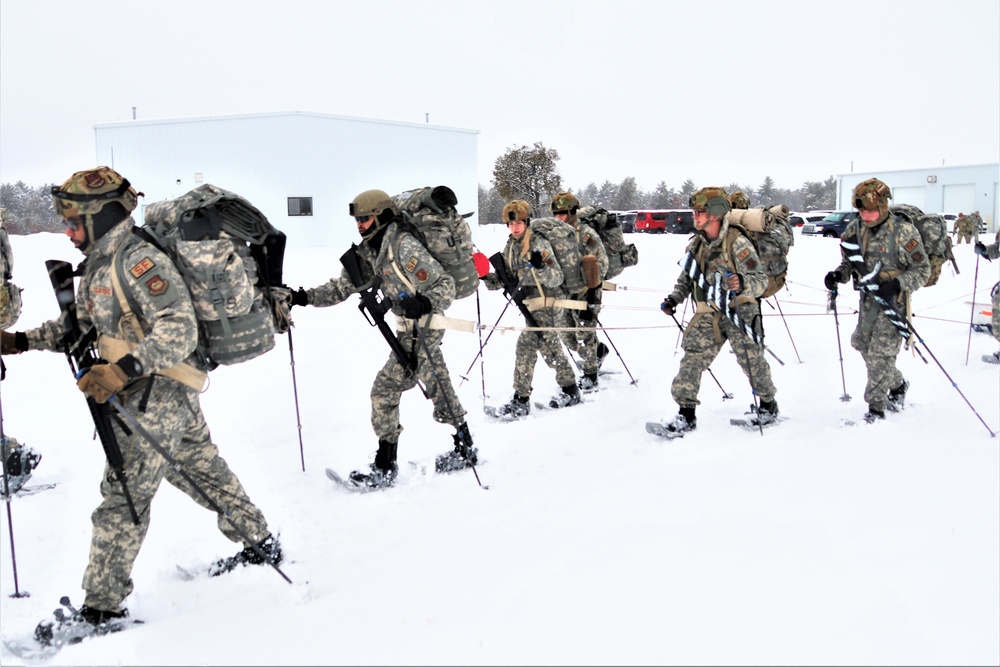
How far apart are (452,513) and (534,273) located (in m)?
3.45

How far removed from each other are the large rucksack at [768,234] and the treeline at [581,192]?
1461 millimetres

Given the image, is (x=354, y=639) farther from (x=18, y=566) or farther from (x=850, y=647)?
(x=18, y=566)

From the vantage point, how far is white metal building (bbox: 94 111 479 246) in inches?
1050

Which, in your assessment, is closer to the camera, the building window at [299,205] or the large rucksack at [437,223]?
the large rucksack at [437,223]

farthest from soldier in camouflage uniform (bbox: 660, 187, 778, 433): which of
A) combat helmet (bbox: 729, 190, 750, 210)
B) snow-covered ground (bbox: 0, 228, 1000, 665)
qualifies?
combat helmet (bbox: 729, 190, 750, 210)

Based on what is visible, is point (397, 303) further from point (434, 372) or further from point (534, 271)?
point (534, 271)

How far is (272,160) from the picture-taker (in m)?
26.8

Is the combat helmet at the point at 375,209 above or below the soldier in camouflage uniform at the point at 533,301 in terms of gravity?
above

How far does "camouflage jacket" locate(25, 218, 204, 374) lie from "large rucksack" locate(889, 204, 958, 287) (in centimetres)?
603

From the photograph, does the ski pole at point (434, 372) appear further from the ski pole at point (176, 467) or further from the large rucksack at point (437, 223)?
the ski pole at point (176, 467)

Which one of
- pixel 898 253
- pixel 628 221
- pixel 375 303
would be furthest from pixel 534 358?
pixel 628 221

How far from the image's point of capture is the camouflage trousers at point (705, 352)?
6.73 metres

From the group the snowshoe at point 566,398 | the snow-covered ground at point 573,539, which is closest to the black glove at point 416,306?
the snow-covered ground at point 573,539

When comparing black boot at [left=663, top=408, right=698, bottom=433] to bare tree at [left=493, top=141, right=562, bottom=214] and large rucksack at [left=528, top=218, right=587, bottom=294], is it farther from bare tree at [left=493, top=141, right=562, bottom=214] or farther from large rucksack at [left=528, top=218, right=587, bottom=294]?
bare tree at [left=493, top=141, right=562, bottom=214]
